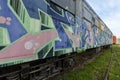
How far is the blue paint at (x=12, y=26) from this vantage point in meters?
3.95

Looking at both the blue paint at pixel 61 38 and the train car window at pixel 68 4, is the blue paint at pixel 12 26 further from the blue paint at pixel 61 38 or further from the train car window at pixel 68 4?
the train car window at pixel 68 4

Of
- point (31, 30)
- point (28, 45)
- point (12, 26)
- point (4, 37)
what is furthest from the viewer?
point (31, 30)

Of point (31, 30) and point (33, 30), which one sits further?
point (33, 30)

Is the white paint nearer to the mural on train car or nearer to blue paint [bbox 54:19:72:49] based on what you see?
the mural on train car

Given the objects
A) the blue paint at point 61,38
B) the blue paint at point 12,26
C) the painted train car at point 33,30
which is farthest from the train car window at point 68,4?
the blue paint at point 12,26

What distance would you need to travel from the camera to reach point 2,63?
3883 mm

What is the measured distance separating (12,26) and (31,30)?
86 cm

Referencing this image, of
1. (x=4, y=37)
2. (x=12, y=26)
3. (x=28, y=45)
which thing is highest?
(x=12, y=26)

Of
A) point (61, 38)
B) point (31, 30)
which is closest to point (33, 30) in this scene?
point (31, 30)

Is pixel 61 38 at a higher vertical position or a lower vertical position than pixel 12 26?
lower

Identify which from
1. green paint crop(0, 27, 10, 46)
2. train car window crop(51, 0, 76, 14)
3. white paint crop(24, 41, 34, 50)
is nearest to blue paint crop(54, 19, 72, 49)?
train car window crop(51, 0, 76, 14)

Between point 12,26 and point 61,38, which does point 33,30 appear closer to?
point 12,26

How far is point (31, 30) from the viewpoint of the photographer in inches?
198

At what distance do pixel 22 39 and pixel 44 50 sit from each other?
134cm
